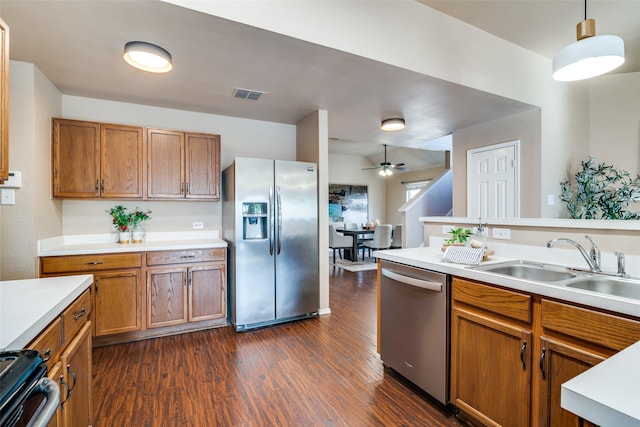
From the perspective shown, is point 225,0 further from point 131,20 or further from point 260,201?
point 260,201

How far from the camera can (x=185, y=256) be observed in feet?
9.98

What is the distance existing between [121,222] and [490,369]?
3470mm

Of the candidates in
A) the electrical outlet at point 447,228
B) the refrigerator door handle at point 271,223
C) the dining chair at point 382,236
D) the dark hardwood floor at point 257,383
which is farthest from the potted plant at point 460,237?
the dining chair at point 382,236

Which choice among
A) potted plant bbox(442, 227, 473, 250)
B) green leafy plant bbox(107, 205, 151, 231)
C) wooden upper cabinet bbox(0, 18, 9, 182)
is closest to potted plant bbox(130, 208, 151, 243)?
green leafy plant bbox(107, 205, 151, 231)

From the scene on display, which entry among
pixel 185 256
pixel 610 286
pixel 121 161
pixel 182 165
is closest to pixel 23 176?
pixel 121 161

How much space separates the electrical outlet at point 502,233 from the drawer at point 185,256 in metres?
2.53

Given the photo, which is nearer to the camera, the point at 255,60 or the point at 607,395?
the point at 607,395

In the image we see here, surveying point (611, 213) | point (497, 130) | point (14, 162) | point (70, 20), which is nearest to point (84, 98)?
point (14, 162)

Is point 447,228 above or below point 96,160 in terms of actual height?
below

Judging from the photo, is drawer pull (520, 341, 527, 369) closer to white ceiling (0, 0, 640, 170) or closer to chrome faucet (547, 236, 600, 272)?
chrome faucet (547, 236, 600, 272)

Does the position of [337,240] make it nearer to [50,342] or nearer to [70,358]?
[70,358]

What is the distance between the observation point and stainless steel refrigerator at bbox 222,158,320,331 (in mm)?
3139

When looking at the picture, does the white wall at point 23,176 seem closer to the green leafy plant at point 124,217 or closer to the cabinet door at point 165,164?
the green leafy plant at point 124,217

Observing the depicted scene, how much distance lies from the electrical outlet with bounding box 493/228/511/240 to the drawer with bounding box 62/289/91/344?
2.55 metres
